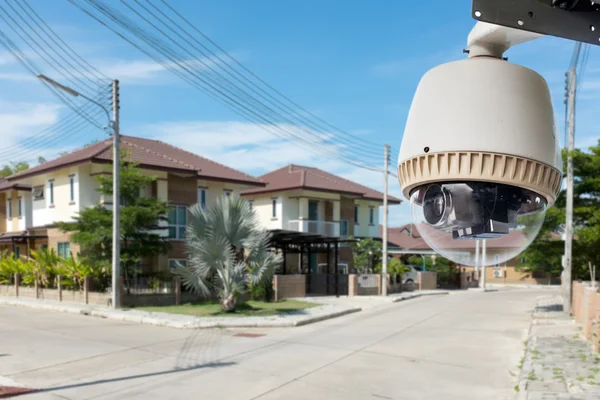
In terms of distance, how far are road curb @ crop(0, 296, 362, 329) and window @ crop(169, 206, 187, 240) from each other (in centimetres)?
788

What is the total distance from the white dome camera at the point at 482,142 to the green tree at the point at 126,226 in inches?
908

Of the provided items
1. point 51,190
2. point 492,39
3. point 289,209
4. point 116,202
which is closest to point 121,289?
point 116,202

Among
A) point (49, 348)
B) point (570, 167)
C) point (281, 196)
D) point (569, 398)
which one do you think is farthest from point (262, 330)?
point (281, 196)

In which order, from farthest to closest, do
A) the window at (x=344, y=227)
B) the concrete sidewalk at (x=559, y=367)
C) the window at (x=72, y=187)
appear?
the window at (x=344, y=227), the window at (x=72, y=187), the concrete sidewalk at (x=559, y=367)

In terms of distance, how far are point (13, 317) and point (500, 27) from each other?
21.7 metres

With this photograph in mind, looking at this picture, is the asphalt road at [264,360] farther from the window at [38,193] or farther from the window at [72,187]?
the window at [38,193]

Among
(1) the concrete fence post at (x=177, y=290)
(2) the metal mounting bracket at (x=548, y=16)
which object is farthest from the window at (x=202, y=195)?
(2) the metal mounting bracket at (x=548, y=16)

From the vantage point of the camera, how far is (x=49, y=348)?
42.4 ft

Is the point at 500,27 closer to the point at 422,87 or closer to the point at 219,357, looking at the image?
the point at 422,87

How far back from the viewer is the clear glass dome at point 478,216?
1.17 metres

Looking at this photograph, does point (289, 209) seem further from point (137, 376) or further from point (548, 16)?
point (548, 16)

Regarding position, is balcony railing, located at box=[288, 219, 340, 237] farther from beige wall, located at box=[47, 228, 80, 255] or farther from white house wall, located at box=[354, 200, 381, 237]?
beige wall, located at box=[47, 228, 80, 255]

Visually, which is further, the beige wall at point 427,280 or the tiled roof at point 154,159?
the beige wall at point 427,280

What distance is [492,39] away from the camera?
1214 millimetres
